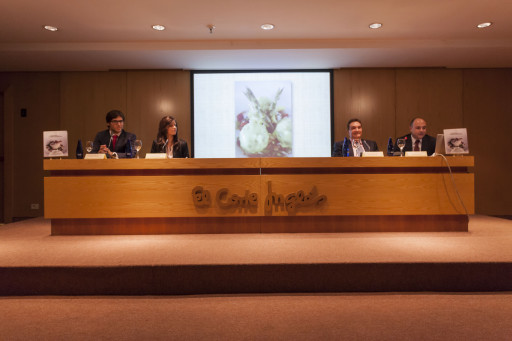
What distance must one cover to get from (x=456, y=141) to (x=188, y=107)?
14.1 ft

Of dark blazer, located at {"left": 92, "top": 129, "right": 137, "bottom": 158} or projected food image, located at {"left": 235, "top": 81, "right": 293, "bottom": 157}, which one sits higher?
projected food image, located at {"left": 235, "top": 81, "right": 293, "bottom": 157}

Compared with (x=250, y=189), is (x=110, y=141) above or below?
above

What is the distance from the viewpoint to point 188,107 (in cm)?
596

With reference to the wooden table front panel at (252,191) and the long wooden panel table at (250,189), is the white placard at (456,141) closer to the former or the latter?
the long wooden panel table at (250,189)

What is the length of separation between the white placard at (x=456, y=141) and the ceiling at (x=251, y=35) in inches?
68.7

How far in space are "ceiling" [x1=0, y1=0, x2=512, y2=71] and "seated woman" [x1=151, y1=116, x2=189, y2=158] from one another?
4.59ft

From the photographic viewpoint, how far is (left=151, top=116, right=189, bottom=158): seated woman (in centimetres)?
402

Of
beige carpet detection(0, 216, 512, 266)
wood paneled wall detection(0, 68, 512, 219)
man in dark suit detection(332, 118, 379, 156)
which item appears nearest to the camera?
beige carpet detection(0, 216, 512, 266)

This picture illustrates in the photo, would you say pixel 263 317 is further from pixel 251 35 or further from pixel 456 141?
pixel 251 35

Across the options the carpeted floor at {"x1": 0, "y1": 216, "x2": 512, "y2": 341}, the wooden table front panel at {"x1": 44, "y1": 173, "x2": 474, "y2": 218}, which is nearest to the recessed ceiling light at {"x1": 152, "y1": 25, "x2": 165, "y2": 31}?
the wooden table front panel at {"x1": 44, "y1": 173, "x2": 474, "y2": 218}

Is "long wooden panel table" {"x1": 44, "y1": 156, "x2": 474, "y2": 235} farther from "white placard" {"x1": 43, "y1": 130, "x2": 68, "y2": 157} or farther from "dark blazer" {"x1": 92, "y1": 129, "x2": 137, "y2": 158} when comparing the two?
"dark blazer" {"x1": 92, "y1": 129, "x2": 137, "y2": 158}

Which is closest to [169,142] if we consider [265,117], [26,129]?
[265,117]

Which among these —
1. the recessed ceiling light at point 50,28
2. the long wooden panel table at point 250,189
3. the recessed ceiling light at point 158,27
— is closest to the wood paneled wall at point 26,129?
the recessed ceiling light at point 50,28

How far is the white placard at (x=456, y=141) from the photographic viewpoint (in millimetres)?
3172
